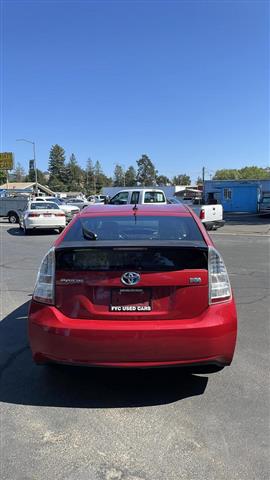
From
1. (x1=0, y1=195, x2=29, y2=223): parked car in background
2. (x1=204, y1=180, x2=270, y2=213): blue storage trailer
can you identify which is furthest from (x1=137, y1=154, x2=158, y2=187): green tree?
(x1=0, y1=195, x2=29, y2=223): parked car in background

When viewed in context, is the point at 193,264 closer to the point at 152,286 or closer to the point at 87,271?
the point at 152,286

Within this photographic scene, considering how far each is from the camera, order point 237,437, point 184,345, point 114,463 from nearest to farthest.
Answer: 1. point 114,463
2. point 237,437
3. point 184,345

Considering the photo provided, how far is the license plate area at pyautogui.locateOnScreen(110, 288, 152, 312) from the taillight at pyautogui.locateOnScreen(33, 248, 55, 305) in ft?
1.68

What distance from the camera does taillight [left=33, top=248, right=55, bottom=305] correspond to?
378 cm

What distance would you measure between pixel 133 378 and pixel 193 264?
1.30m

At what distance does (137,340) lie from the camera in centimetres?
356

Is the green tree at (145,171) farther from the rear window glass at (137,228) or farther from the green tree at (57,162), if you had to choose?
the rear window glass at (137,228)

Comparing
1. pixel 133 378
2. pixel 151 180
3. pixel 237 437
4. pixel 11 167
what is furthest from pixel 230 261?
pixel 151 180

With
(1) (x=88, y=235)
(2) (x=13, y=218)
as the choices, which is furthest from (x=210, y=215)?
(1) (x=88, y=235)

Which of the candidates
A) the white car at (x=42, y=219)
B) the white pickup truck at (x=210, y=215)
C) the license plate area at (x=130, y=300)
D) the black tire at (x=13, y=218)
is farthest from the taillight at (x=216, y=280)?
the black tire at (x=13, y=218)

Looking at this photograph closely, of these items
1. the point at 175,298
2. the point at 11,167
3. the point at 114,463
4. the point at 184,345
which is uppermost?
the point at 11,167

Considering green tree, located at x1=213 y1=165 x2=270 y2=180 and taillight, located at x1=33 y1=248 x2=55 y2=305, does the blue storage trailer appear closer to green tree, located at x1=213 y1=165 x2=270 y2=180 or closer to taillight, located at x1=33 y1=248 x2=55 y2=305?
taillight, located at x1=33 y1=248 x2=55 y2=305

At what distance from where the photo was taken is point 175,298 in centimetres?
368

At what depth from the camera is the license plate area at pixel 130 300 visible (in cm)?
366
